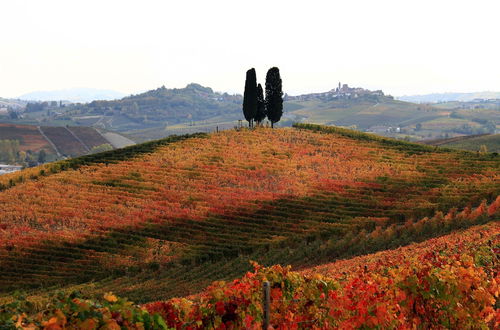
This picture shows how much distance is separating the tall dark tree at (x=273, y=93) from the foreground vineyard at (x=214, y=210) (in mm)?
13222

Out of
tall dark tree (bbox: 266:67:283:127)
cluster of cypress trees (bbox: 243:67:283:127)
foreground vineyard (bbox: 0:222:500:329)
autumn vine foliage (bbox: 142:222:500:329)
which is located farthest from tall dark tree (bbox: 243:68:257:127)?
autumn vine foliage (bbox: 142:222:500:329)

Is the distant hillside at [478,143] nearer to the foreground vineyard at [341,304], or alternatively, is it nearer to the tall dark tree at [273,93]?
the tall dark tree at [273,93]

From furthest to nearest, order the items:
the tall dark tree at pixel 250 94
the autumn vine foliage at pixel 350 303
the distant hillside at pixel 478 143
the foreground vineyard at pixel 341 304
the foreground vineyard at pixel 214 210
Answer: the distant hillside at pixel 478 143
the tall dark tree at pixel 250 94
the foreground vineyard at pixel 214 210
the autumn vine foliage at pixel 350 303
the foreground vineyard at pixel 341 304

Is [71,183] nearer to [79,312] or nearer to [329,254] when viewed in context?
[329,254]

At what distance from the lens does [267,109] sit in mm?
74188

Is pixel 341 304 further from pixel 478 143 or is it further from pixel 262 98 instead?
pixel 478 143

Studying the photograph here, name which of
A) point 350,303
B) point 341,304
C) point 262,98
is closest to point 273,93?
point 262,98

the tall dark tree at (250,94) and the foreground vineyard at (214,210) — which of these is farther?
the tall dark tree at (250,94)

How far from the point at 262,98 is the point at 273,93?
187 centimetres

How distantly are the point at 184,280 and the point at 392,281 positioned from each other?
20991mm

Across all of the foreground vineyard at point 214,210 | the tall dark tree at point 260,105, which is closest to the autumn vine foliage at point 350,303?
the foreground vineyard at point 214,210

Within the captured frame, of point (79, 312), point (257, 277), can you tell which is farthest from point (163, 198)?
point (79, 312)

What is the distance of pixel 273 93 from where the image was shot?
73188 millimetres

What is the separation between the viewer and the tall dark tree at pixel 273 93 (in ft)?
239
